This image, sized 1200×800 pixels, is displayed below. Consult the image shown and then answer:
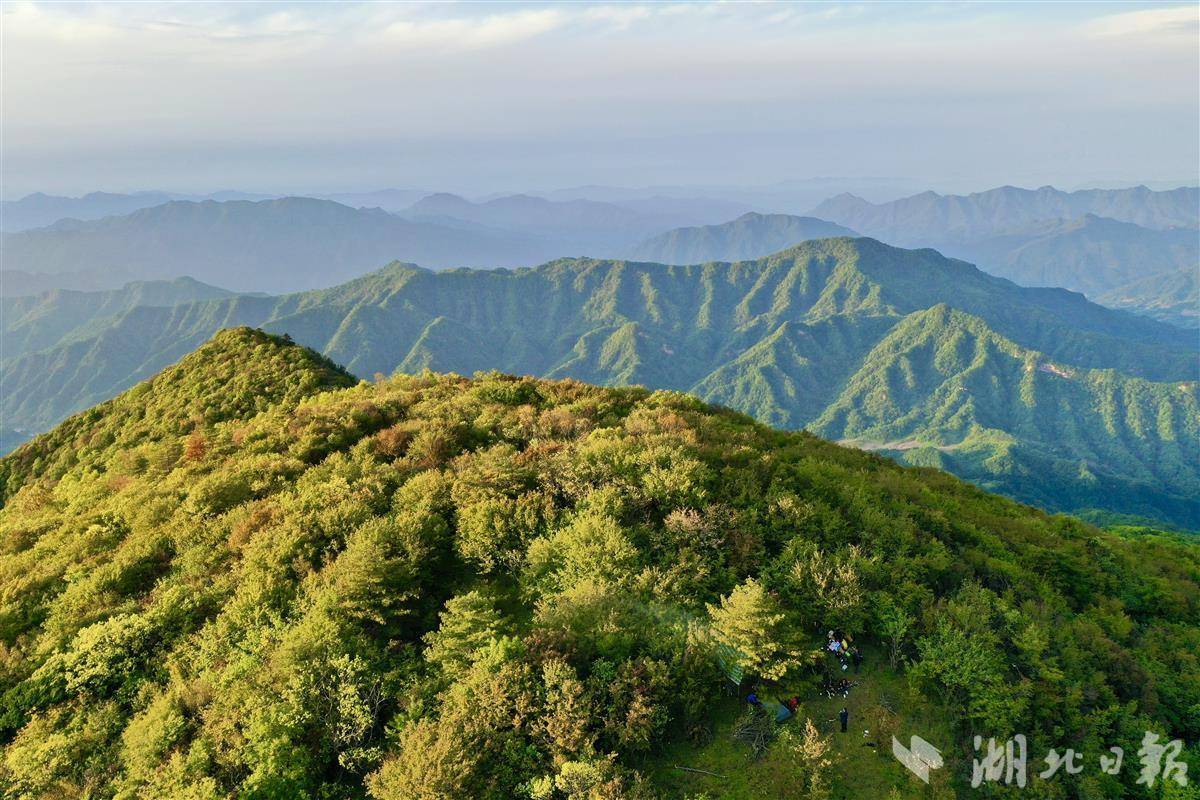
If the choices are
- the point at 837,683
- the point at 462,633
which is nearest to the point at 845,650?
the point at 837,683

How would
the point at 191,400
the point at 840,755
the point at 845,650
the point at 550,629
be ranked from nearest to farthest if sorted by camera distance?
the point at 840,755 → the point at 550,629 → the point at 845,650 → the point at 191,400

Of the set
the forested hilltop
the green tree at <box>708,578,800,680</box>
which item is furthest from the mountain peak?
the green tree at <box>708,578,800,680</box>

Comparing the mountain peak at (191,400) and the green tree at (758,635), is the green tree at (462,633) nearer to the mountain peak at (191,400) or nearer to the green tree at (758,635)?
the green tree at (758,635)

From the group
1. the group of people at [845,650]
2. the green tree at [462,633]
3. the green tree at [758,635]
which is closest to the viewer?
the green tree at [758,635]

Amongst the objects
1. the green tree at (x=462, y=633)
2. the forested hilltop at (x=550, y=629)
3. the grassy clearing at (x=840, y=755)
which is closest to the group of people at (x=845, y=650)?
the forested hilltop at (x=550, y=629)

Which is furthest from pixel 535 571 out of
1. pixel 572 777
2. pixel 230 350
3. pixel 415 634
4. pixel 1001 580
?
pixel 230 350

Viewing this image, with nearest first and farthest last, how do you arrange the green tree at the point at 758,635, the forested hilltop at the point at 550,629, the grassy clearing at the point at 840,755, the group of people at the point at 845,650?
1. the grassy clearing at the point at 840,755
2. the forested hilltop at the point at 550,629
3. the green tree at the point at 758,635
4. the group of people at the point at 845,650

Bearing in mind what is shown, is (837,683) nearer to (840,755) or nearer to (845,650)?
(845,650)
